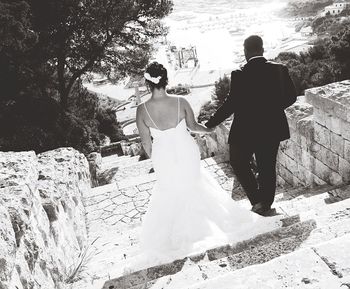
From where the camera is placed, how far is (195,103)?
4900cm

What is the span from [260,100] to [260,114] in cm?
13

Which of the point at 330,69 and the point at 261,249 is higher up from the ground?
the point at 261,249

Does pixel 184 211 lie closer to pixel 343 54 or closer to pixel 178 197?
pixel 178 197

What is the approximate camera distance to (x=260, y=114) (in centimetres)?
342

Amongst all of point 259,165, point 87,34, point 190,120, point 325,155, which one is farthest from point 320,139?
point 87,34

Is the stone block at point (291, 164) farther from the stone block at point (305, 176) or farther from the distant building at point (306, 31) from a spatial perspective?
the distant building at point (306, 31)

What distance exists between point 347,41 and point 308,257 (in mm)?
27542

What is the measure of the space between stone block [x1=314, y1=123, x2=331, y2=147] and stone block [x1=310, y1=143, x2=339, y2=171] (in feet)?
0.20

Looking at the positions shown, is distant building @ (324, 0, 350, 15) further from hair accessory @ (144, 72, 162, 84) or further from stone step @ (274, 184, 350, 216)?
hair accessory @ (144, 72, 162, 84)

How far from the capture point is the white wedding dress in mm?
3549

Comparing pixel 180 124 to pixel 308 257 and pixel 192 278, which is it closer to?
pixel 192 278

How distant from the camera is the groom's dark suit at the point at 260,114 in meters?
3.31

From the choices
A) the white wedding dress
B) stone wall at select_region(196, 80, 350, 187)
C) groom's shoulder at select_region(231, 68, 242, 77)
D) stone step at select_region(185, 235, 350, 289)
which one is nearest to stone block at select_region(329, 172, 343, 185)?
stone wall at select_region(196, 80, 350, 187)

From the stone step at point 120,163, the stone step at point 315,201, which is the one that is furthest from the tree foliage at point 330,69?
the stone step at point 315,201
